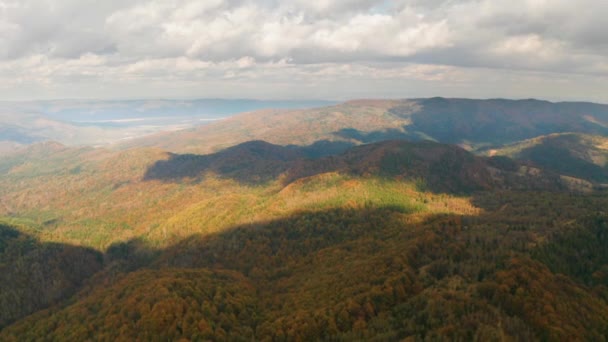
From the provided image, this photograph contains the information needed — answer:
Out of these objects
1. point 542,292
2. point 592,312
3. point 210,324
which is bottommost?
point 210,324

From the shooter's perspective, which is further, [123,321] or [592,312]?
[123,321]

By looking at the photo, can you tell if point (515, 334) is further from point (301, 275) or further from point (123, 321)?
point (123, 321)

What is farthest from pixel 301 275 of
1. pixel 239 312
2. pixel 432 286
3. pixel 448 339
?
pixel 448 339

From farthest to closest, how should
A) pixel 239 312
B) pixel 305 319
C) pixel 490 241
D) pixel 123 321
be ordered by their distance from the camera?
pixel 490 241, pixel 239 312, pixel 123 321, pixel 305 319

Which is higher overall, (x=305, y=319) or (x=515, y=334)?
(x=515, y=334)

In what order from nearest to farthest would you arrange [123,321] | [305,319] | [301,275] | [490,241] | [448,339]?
[448,339]
[305,319]
[123,321]
[490,241]
[301,275]

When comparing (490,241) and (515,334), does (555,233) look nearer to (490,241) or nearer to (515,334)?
(490,241)

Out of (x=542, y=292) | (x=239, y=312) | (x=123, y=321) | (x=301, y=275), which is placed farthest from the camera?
(x=301, y=275)

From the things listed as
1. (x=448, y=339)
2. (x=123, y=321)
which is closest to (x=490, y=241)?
(x=448, y=339)

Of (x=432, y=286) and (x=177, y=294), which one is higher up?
(x=432, y=286)
